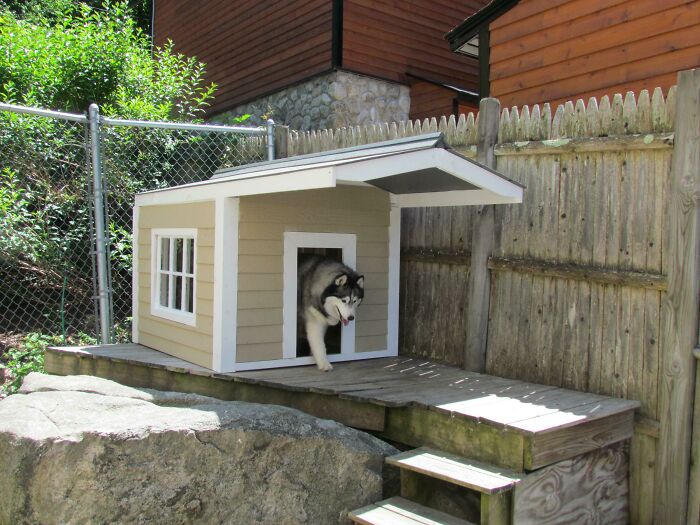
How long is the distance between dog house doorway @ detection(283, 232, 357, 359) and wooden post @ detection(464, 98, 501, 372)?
102 centimetres

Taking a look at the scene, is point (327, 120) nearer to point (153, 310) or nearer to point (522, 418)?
point (153, 310)

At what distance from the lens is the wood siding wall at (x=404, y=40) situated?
10.7m

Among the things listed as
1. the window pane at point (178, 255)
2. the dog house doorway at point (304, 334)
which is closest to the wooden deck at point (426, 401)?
the dog house doorway at point (304, 334)

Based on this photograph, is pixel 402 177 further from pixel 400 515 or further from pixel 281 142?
pixel 281 142

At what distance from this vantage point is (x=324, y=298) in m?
4.82

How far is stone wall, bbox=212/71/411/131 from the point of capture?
10.6 metres

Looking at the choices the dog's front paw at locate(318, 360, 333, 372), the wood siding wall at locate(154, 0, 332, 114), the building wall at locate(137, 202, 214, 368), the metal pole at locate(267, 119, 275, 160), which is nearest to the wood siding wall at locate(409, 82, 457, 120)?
the wood siding wall at locate(154, 0, 332, 114)

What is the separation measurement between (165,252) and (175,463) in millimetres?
2938

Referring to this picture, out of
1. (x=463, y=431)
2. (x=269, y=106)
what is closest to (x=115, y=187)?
(x=269, y=106)

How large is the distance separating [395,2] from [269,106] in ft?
9.81

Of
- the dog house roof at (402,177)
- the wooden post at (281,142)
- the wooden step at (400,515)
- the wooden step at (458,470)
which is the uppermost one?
the wooden post at (281,142)

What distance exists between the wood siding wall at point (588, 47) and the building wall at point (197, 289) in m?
4.96

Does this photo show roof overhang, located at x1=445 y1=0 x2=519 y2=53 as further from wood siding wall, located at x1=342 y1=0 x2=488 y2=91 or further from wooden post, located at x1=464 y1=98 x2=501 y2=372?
wooden post, located at x1=464 y1=98 x2=501 y2=372

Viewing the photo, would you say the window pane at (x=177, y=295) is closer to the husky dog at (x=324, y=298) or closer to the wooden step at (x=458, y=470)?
the husky dog at (x=324, y=298)
